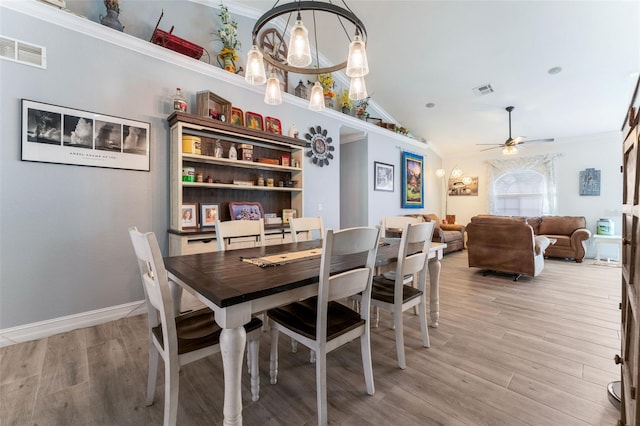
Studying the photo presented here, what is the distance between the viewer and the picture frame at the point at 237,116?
3204 millimetres

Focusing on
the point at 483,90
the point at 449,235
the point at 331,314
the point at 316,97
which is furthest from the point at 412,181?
the point at 331,314

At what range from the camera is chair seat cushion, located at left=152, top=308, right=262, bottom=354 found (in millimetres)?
1222

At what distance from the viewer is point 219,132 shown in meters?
2.94

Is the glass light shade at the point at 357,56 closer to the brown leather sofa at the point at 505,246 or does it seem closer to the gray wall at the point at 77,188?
the gray wall at the point at 77,188

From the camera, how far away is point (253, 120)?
3.39m

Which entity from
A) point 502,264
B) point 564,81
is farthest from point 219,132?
point 564,81

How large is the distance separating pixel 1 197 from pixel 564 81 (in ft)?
23.1

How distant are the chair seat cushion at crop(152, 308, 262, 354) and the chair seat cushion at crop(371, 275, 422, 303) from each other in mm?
859

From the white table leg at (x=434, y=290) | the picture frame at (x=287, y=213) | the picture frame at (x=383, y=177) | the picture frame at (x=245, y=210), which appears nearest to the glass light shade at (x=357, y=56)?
the white table leg at (x=434, y=290)

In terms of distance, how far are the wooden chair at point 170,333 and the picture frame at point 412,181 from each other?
5.42 metres

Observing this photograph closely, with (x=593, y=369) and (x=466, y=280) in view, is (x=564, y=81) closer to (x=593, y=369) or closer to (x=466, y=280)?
(x=466, y=280)

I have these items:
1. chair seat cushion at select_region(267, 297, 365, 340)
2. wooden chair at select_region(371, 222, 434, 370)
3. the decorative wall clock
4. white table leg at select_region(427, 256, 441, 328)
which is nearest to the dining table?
wooden chair at select_region(371, 222, 434, 370)

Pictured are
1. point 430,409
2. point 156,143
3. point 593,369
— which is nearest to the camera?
point 430,409

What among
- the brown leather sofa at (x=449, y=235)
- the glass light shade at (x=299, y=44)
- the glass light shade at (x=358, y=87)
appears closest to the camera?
the glass light shade at (x=299, y=44)
